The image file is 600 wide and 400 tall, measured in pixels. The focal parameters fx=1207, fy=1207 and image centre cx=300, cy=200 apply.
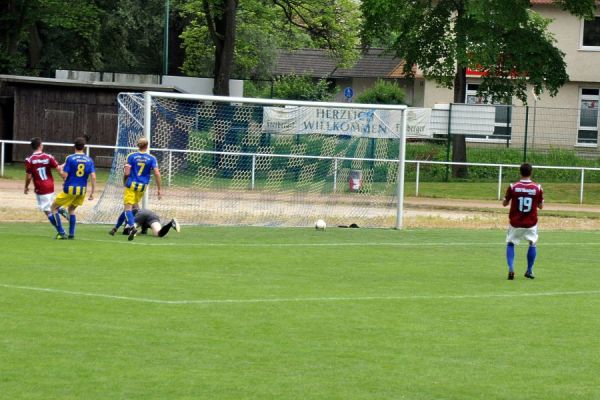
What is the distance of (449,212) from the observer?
105ft

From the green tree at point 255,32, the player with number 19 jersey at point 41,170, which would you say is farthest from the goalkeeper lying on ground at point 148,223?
the green tree at point 255,32

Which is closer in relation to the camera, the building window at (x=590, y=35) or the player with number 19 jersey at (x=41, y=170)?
the player with number 19 jersey at (x=41, y=170)

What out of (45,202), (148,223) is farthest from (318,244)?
(45,202)

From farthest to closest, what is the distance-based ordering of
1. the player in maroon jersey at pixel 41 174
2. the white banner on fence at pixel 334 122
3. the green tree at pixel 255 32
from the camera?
1. the green tree at pixel 255 32
2. the white banner on fence at pixel 334 122
3. the player in maroon jersey at pixel 41 174

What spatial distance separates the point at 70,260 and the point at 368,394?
9.29 metres

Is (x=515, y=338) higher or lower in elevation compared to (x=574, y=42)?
lower

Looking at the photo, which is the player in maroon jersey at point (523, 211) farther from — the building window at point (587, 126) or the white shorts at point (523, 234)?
the building window at point (587, 126)

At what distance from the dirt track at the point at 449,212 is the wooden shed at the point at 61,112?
729cm

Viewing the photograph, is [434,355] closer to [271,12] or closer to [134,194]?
[134,194]

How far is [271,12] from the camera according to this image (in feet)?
182

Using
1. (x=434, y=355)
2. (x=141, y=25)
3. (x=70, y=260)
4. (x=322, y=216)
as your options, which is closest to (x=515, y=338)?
(x=434, y=355)

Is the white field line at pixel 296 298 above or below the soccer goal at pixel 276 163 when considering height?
below

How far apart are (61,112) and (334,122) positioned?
54.6 feet

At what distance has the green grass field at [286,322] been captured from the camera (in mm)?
9820
